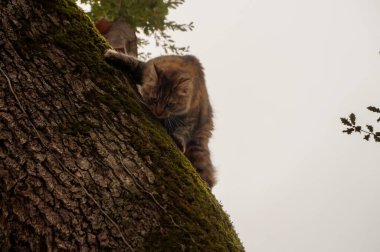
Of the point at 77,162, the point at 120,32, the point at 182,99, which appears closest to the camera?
the point at 77,162

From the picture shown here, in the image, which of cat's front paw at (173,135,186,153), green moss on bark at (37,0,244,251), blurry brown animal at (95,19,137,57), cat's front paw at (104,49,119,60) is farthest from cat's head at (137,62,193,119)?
blurry brown animal at (95,19,137,57)

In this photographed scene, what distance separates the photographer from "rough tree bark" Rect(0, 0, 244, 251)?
1.44 meters

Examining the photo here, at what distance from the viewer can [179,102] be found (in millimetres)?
3625

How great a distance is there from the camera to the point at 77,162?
1600mm

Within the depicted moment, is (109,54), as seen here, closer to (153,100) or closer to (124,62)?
(124,62)

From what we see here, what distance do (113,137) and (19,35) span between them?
81 cm

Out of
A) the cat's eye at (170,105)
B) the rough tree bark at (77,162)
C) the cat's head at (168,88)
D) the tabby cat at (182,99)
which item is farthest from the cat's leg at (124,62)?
the cat's eye at (170,105)

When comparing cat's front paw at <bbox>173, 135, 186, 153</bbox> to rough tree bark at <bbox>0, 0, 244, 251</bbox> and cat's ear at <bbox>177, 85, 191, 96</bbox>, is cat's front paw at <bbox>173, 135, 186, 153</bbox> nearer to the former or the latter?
cat's ear at <bbox>177, 85, 191, 96</bbox>

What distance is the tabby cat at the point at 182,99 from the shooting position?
3332 mm

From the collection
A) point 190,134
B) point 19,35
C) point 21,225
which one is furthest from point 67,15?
point 190,134

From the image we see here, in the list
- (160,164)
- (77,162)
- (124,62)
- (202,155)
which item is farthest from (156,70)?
(77,162)

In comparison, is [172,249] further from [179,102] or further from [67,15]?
[179,102]

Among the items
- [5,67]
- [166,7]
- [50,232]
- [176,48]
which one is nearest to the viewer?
[50,232]

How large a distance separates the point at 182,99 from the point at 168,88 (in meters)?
0.21
